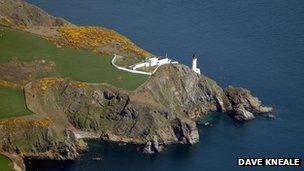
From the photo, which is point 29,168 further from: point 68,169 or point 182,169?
point 182,169

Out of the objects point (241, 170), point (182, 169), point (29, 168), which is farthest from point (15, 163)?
point (241, 170)

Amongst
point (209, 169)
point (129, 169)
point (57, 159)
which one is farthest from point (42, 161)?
point (209, 169)

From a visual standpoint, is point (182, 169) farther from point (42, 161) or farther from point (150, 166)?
point (42, 161)

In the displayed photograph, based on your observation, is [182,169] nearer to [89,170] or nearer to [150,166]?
[150,166]

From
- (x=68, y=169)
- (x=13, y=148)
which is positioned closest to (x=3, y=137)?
(x=13, y=148)
